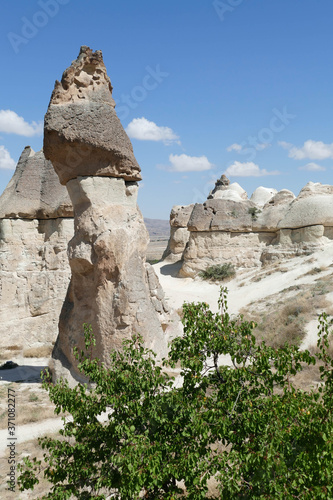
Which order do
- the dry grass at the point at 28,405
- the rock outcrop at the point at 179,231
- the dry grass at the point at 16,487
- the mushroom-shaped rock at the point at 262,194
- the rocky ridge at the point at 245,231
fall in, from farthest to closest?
the mushroom-shaped rock at the point at 262,194 → the rock outcrop at the point at 179,231 → the rocky ridge at the point at 245,231 → the dry grass at the point at 28,405 → the dry grass at the point at 16,487

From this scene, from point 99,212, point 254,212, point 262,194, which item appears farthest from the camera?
point 262,194

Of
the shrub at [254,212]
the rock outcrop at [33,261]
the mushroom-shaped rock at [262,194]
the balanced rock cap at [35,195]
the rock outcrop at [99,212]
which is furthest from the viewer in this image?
the mushroom-shaped rock at [262,194]

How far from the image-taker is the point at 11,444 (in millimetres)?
5352

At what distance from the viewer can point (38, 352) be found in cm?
965

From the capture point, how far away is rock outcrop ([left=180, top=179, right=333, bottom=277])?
17.2 meters

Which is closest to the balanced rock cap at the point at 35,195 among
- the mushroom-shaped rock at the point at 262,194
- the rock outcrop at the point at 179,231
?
the rock outcrop at the point at 179,231

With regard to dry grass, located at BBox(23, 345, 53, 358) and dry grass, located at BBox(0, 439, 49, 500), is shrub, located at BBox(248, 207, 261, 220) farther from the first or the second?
dry grass, located at BBox(0, 439, 49, 500)

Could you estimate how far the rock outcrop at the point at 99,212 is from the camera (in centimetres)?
670

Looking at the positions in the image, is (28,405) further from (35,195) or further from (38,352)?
(35,195)

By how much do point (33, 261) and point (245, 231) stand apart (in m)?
10.9

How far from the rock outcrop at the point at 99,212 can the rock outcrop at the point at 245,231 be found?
11.3 meters

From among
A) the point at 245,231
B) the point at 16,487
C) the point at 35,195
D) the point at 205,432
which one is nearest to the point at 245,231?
the point at 245,231

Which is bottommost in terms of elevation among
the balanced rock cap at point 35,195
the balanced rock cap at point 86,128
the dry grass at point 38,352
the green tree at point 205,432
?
the dry grass at point 38,352

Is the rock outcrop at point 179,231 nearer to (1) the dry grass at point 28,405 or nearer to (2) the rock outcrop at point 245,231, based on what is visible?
(2) the rock outcrop at point 245,231
